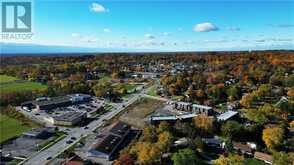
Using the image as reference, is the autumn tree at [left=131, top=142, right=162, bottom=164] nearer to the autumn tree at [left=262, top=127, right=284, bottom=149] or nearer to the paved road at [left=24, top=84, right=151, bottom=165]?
the paved road at [left=24, top=84, right=151, bottom=165]

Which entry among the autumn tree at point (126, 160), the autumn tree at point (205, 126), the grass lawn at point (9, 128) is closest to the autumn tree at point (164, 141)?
the autumn tree at point (126, 160)

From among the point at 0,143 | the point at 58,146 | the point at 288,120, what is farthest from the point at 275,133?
the point at 0,143

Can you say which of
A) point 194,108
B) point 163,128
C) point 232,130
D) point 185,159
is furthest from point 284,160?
point 194,108

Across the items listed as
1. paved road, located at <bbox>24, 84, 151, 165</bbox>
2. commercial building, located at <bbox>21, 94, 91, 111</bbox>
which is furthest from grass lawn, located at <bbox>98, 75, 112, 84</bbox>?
paved road, located at <bbox>24, 84, 151, 165</bbox>

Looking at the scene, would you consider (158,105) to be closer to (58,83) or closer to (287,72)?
(58,83)

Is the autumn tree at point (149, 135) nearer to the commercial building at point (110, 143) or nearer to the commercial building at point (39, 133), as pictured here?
the commercial building at point (110, 143)

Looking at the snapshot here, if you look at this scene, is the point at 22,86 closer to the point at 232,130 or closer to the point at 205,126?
the point at 205,126
